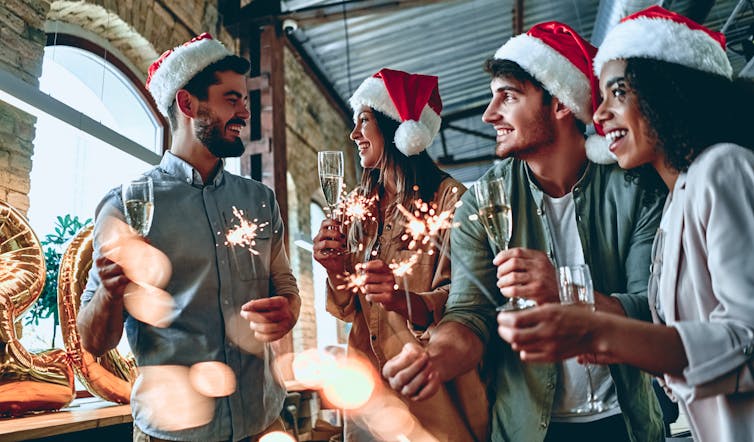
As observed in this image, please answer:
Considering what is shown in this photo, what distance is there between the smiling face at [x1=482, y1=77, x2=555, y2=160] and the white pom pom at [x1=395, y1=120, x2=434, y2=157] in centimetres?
46

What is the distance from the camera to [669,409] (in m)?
2.98

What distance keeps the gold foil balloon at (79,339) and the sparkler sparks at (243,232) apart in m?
1.08

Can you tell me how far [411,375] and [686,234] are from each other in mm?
607

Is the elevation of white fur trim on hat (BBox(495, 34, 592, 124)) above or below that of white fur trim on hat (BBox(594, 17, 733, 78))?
above

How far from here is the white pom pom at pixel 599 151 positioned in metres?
1.61

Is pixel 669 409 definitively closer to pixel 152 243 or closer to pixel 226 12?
pixel 152 243

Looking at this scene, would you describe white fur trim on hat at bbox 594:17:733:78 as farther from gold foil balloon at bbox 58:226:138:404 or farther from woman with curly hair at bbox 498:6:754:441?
gold foil balloon at bbox 58:226:138:404

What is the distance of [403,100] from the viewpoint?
7.73 ft

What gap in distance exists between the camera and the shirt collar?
6.74ft

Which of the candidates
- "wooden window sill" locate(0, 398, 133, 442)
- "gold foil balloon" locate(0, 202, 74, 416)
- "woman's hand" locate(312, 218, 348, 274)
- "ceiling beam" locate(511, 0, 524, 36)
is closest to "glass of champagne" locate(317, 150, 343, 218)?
"woman's hand" locate(312, 218, 348, 274)

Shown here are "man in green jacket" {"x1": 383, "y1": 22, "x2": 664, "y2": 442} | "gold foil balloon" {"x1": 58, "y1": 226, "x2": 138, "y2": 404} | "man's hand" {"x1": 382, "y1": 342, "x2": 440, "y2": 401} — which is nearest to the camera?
"man's hand" {"x1": 382, "y1": 342, "x2": 440, "y2": 401}

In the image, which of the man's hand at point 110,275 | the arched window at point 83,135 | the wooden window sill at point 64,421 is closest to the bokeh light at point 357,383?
the man's hand at point 110,275

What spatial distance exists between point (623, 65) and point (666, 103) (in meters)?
0.17

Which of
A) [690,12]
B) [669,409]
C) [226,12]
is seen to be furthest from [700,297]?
[226,12]
